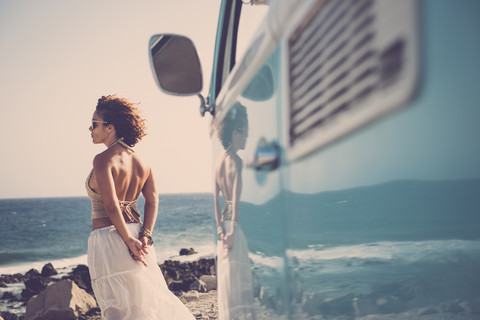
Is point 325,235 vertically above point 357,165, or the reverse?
point 357,165

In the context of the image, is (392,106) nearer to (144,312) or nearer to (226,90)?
(226,90)

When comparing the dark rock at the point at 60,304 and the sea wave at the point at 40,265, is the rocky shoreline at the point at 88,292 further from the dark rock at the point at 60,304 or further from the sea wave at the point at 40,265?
the sea wave at the point at 40,265

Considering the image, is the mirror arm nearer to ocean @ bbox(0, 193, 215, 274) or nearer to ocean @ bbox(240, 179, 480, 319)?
ocean @ bbox(240, 179, 480, 319)

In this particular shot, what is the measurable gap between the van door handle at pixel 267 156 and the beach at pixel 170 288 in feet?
20.0

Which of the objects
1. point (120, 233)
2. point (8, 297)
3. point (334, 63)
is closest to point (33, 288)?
point (8, 297)

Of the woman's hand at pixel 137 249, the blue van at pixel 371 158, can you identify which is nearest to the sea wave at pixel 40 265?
the woman's hand at pixel 137 249

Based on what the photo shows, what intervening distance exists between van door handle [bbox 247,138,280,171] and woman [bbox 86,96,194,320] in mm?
2385

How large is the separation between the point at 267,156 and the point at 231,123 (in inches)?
23.3

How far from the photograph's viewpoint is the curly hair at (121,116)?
3.63 meters

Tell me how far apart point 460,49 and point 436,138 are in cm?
13

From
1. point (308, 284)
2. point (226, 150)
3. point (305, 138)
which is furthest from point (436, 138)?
point (226, 150)

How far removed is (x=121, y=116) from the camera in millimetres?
3664

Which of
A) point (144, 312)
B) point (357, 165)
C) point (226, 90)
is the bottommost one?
point (144, 312)

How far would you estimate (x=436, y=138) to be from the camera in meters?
0.66
